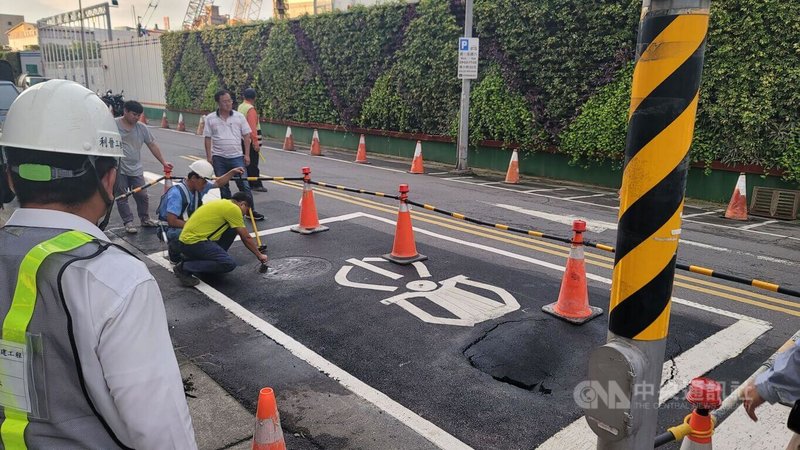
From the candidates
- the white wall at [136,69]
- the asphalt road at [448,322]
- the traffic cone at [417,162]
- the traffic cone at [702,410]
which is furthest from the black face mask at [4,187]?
the white wall at [136,69]

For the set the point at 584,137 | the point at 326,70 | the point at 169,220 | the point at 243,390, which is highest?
the point at 326,70

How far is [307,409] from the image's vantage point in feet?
13.2

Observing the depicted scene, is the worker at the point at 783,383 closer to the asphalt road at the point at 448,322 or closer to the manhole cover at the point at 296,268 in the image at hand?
the asphalt road at the point at 448,322

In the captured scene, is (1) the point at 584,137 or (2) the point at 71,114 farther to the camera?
(1) the point at 584,137

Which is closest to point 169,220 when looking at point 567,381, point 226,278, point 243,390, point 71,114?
point 226,278

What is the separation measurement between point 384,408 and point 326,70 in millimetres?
18714

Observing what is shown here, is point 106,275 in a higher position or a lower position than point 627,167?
lower

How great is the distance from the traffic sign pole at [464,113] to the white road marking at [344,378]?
33.7 ft

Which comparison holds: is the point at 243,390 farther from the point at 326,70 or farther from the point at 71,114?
the point at 326,70

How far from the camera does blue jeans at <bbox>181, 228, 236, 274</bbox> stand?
6.56 m

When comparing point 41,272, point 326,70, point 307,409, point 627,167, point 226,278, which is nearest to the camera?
point 41,272

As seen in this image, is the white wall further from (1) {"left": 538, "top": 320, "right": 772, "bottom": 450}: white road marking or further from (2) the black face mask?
(2) the black face mask

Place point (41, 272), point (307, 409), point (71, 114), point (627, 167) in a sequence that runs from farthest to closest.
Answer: point (307, 409) → point (627, 167) → point (71, 114) → point (41, 272)

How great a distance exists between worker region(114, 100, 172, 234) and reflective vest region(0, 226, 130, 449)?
7617mm
